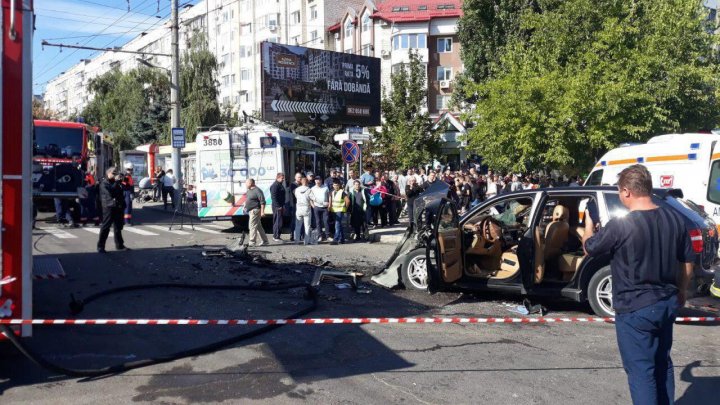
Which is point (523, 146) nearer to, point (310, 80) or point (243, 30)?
point (310, 80)

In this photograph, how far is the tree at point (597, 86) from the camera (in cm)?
2053

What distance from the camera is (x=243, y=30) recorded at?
62.5 metres

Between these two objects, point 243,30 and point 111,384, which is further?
point 243,30

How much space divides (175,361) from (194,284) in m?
3.69

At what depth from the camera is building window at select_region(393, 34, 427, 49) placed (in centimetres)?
4681

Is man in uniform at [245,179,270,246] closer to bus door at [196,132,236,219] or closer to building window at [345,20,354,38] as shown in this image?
bus door at [196,132,236,219]

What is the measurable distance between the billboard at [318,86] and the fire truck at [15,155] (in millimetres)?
18231

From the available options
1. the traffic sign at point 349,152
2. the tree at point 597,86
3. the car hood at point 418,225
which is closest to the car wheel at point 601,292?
the car hood at point 418,225

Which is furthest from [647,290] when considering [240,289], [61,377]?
[240,289]

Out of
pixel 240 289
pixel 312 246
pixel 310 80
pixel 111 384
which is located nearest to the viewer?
pixel 111 384

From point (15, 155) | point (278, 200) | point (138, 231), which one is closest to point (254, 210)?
point (278, 200)

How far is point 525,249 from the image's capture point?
7934 millimetres

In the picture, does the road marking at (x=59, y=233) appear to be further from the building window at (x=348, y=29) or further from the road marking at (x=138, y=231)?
the building window at (x=348, y=29)

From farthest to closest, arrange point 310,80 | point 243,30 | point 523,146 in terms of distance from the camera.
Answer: point 243,30 < point 310,80 < point 523,146
